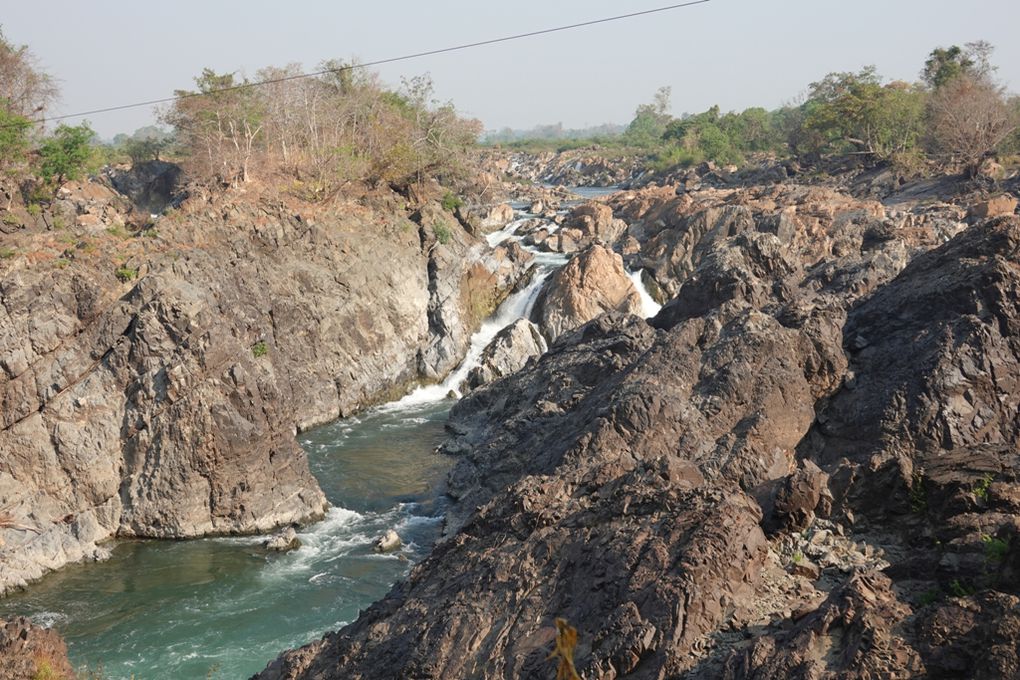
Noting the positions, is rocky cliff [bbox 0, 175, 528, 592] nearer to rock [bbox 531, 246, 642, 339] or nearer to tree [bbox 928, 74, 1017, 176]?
rock [bbox 531, 246, 642, 339]

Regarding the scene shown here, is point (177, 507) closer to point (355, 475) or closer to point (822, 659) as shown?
point (355, 475)

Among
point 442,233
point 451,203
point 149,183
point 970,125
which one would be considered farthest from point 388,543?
point 970,125

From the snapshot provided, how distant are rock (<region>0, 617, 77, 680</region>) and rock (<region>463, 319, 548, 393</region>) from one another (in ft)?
60.5

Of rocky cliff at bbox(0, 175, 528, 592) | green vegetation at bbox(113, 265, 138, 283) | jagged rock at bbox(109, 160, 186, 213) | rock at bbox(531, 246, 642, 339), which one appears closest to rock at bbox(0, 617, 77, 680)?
rocky cliff at bbox(0, 175, 528, 592)

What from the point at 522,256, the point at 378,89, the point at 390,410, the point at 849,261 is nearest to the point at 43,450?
the point at 390,410

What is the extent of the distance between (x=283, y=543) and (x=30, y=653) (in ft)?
23.3

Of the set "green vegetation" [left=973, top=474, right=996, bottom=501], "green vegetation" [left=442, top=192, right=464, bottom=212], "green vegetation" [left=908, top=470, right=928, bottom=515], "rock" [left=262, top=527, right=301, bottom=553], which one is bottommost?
"rock" [left=262, top=527, right=301, bottom=553]

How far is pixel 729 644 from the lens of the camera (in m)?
7.06

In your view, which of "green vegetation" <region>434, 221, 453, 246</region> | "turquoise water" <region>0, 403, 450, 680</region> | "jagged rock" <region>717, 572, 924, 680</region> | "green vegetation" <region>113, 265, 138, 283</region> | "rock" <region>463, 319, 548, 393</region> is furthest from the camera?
"green vegetation" <region>434, 221, 453, 246</region>

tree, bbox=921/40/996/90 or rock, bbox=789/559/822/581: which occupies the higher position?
tree, bbox=921/40/996/90

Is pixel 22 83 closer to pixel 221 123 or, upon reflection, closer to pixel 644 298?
pixel 221 123

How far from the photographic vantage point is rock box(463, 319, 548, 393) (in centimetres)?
2912

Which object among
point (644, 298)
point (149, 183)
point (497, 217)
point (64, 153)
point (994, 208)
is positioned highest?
point (149, 183)

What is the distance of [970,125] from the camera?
4378 cm
